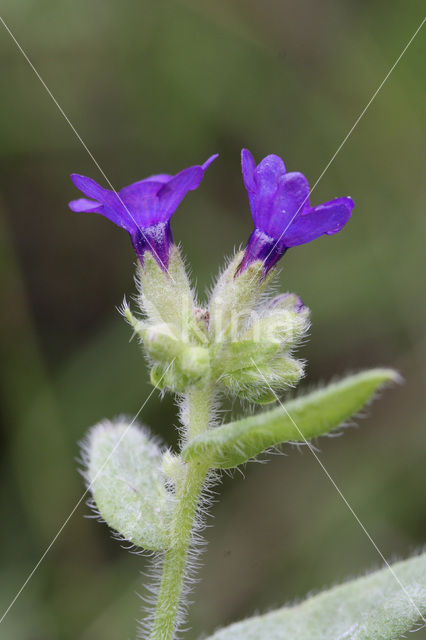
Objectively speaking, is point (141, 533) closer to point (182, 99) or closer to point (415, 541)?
point (415, 541)

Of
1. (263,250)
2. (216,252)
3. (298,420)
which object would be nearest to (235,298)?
(263,250)

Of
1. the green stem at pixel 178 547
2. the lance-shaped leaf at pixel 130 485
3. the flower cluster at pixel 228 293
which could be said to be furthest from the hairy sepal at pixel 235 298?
the lance-shaped leaf at pixel 130 485

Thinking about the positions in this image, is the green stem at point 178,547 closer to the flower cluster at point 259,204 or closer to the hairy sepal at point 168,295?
the hairy sepal at point 168,295

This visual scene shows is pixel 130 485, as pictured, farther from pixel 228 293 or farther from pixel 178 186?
pixel 178 186

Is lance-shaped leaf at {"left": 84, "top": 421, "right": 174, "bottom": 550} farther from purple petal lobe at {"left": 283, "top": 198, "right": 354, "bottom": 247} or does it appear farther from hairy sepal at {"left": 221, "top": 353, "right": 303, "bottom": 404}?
purple petal lobe at {"left": 283, "top": 198, "right": 354, "bottom": 247}

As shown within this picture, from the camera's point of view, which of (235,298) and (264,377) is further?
(235,298)

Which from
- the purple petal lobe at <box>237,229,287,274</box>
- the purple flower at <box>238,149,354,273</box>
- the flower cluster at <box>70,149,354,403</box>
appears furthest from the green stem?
the purple flower at <box>238,149,354,273</box>
